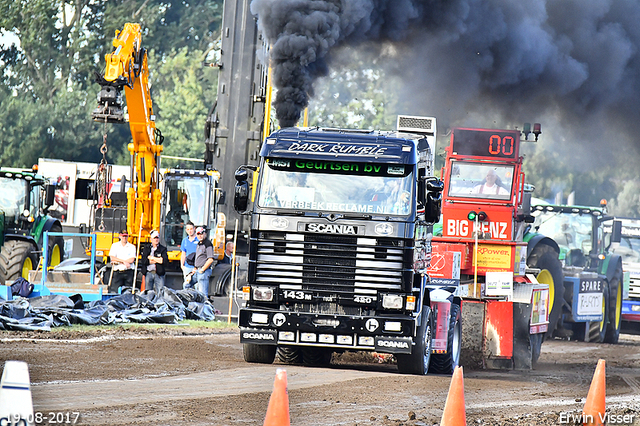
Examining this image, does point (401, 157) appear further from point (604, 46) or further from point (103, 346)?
point (604, 46)

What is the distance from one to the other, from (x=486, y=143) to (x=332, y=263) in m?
6.50

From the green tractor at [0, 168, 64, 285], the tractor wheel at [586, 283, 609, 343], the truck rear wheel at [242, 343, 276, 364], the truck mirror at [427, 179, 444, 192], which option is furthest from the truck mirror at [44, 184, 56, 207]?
the tractor wheel at [586, 283, 609, 343]

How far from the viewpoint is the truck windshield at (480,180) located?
17766 mm

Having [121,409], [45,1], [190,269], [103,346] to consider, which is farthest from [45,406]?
[45,1]

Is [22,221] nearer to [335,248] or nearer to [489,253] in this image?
[489,253]

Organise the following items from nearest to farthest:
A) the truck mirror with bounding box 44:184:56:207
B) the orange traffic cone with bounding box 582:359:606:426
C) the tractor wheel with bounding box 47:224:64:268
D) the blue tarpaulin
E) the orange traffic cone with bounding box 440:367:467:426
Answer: the orange traffic cone with bounding box 440:367:467:426
the orange traffic cone with bounding box 582:359:606:426
the blue tarpaulin
the truck mirror with bounding box 44:184:56:207
the tractor wheel with bounding box 47:224:64:268

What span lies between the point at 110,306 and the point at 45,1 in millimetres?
39684

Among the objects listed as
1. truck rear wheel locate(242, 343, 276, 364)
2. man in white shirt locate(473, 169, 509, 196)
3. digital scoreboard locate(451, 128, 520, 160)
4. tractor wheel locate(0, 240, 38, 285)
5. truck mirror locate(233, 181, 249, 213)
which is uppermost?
digital scoreboard locate(451, 128, 520, 160)

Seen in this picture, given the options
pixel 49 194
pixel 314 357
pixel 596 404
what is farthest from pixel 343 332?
pixel 49 194

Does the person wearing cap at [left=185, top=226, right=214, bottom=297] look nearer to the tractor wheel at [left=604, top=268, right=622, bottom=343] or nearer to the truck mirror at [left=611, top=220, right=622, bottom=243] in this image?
the truck mirror at [left=611, top=220, right=622, bottom=243]

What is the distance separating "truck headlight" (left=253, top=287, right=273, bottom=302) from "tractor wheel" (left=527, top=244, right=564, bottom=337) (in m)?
8.92

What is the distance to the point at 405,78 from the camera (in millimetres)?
20281

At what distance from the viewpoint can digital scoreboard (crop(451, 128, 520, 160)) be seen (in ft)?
58.4

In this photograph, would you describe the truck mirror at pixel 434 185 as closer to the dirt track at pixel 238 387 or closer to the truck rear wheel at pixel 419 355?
the truck rear wheel at pixel 419 355
